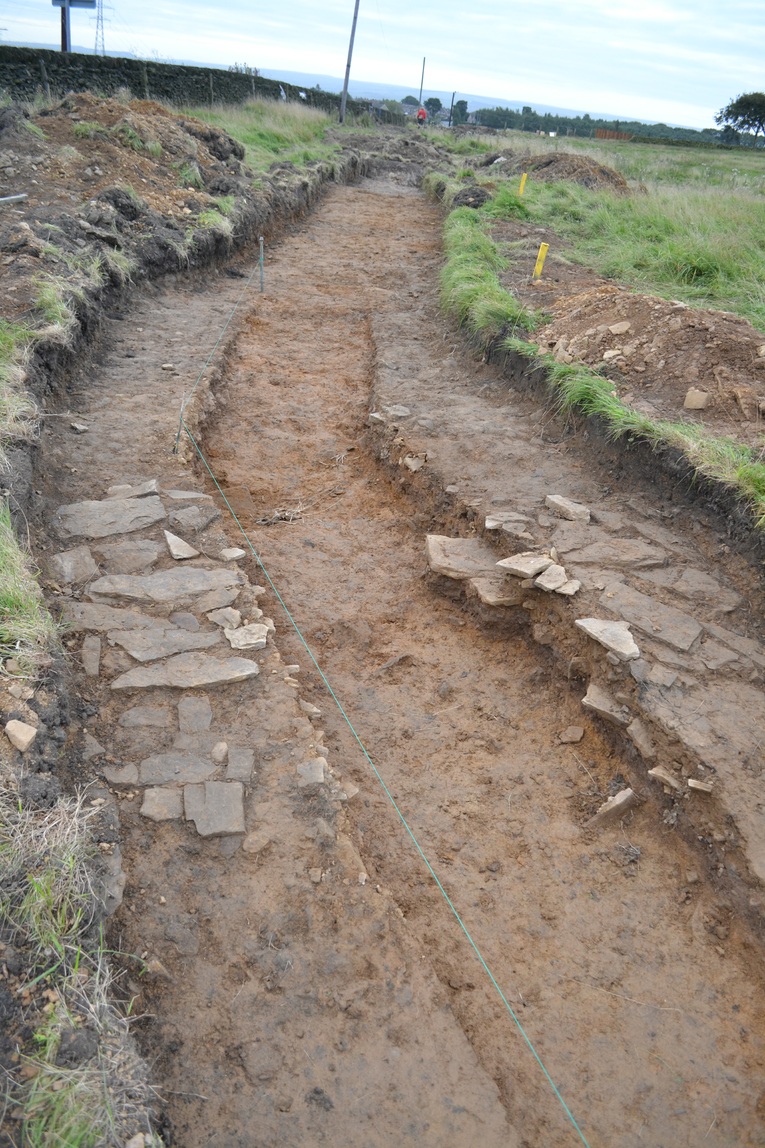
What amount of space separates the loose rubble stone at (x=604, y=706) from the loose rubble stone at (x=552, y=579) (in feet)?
2.14

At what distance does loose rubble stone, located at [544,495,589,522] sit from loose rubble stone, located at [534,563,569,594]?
0.64 meters

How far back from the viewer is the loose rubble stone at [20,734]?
9.73 feet

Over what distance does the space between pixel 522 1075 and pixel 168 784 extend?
182cm

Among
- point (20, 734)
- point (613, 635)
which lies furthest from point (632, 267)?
point (20, 734)

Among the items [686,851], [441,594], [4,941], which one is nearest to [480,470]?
[441,594]

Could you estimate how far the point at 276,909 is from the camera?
2.89m

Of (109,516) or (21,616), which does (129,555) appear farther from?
(21,616)

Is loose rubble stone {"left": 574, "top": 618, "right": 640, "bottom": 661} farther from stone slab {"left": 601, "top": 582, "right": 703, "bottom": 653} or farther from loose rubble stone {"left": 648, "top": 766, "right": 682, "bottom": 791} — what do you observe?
loose rubble stone {"left": 648, "top": 766, "right": 682, "bottom": 791}

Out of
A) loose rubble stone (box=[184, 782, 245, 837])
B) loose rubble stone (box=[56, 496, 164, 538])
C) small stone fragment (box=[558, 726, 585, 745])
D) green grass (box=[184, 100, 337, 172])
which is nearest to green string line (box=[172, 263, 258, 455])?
loose rubble stone (box=[56, 496, 164, 538])

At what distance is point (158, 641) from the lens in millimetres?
3965

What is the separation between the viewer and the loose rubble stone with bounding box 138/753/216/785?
10.8 ft

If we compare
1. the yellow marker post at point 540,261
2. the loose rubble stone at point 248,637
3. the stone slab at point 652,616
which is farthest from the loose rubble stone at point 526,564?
the yellow marker post at point 540,261

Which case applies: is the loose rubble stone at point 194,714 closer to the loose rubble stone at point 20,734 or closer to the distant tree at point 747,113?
the loose rubble stone at point 20,734

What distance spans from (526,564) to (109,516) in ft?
8.91
